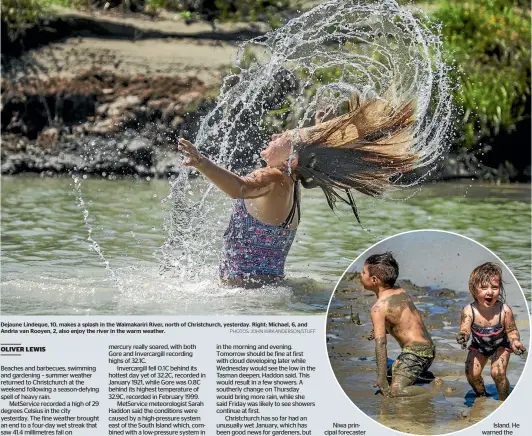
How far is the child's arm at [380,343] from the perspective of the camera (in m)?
4.23

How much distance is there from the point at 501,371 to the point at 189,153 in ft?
5.01

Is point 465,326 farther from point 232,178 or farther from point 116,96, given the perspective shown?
point 116,96

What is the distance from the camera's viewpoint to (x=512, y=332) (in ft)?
14.4

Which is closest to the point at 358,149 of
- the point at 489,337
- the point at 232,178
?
the point at 232,178

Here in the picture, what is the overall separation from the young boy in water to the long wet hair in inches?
27.5

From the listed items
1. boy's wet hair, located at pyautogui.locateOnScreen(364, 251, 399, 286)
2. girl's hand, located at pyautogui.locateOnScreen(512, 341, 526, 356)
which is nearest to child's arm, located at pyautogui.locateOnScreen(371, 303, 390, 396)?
boy's wet hair, located at pyautogui.locateOnScreen(364, 251, 399, 286)

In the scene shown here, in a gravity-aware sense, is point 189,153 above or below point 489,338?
above

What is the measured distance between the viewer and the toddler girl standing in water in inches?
170

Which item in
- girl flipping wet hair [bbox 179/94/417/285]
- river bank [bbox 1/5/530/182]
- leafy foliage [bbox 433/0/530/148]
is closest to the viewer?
girl flipping wet hair [bbox 179/94/417/285]

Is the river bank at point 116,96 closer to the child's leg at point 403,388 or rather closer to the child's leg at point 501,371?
the child's leg at point 501,371

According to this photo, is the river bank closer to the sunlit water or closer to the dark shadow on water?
the sunlit water

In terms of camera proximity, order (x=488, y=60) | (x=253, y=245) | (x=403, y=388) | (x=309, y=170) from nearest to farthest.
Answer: (x=403, y=388) → (x=309, y=170) → (x=253, y=245) → (x=488, y=60)

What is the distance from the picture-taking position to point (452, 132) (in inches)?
396

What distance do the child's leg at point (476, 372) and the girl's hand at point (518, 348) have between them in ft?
0.40
